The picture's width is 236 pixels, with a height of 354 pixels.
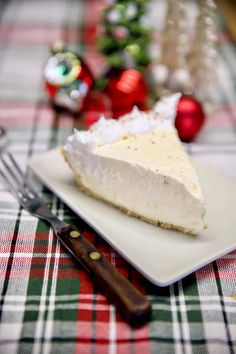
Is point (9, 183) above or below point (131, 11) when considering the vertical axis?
below

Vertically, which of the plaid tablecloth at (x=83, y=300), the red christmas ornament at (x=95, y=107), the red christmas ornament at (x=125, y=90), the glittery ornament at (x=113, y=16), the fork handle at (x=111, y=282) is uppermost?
the glittery ornament at (x=113, y=16)

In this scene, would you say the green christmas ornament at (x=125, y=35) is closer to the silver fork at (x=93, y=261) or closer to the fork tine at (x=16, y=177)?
the fork tine at (x=16, y=177)

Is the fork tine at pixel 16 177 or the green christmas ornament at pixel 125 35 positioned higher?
the green christmas ornament at pixel 125 35

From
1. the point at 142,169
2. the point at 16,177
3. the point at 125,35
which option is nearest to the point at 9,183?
the point at 16,177

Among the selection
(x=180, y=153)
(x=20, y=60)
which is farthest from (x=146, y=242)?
(x=20, y=60)

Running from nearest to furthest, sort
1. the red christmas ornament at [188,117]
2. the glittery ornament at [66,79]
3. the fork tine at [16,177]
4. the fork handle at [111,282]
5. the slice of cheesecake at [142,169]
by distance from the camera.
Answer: the fork handle at [111,282] < the slice of cheesecake at [142,169] < the fork tine at [16,177] < the red christmas ornament at [188,117] < the glittery ornament at [66,79]

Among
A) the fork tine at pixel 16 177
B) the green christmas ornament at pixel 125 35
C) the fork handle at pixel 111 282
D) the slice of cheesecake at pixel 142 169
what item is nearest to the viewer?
the fork handle at pixel 111 282

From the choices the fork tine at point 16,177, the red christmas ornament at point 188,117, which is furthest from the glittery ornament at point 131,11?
the fork tine at point 16,177

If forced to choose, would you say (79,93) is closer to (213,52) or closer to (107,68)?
(107,68)

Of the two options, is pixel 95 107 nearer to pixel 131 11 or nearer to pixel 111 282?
pixel 131 11
